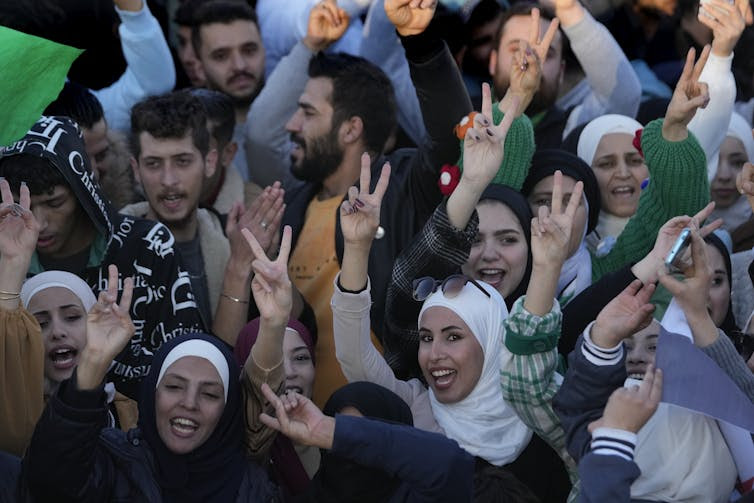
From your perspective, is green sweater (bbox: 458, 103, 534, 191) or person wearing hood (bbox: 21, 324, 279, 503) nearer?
person wearing hood (bbox: 21, 324, 279, 503)

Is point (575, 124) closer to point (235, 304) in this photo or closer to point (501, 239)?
point (501, 239)

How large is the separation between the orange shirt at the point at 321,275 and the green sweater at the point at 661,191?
103cm

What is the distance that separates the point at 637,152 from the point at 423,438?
1988 millimetres

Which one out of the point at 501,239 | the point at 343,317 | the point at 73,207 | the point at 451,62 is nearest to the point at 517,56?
the point at 451,62

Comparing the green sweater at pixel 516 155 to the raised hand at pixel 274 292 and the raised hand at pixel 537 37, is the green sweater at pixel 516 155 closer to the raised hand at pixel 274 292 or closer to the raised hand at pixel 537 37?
the raised hand at pixel 537 37

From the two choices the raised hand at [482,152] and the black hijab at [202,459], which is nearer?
the black hijab at [202,459]

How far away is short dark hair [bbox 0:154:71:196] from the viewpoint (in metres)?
5.62

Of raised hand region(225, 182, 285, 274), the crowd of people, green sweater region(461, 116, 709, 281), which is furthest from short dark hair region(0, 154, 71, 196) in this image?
green sweater region(461, 116, 709, 281)

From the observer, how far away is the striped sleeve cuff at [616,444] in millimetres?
4270

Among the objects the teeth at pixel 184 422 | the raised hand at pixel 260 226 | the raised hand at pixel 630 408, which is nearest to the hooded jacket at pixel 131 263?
the raised hand at pixel 260 226

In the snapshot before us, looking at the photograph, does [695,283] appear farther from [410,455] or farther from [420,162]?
[420,162]

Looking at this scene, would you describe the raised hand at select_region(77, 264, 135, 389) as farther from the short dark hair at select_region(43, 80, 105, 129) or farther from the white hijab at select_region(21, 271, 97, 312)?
the short dark hair at select_region(43, 80, 105, 129)

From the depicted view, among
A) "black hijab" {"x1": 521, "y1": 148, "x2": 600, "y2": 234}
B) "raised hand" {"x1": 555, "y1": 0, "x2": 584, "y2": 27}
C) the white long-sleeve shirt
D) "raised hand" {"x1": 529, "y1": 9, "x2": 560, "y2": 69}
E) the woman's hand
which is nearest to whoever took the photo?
the woman's hand

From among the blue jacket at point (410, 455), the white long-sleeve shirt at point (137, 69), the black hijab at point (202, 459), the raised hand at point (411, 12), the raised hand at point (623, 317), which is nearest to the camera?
the raised hand at point (623, 317)
